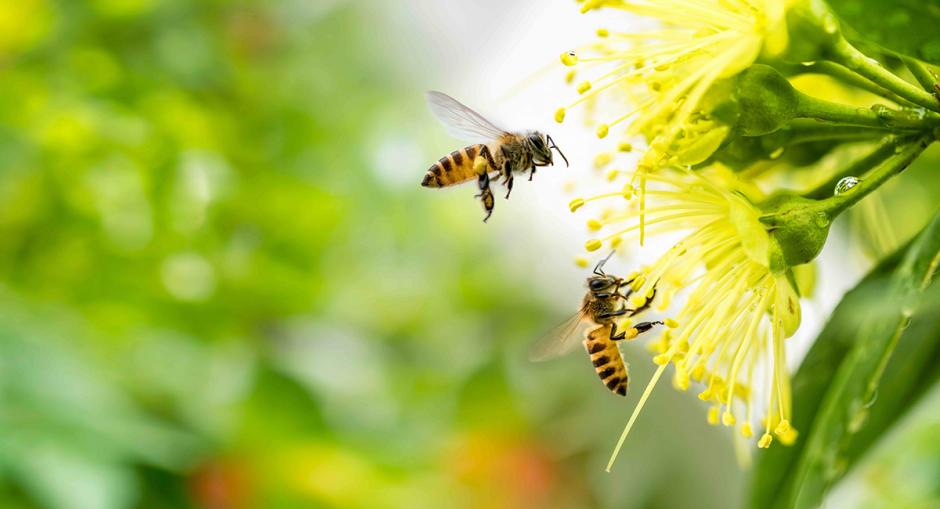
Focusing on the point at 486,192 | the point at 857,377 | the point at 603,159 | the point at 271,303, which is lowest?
the point at 857,377

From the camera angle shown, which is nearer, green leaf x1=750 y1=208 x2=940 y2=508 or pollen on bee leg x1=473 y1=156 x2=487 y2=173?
green leaf x1=750 y1=208 x2=940 y2=508

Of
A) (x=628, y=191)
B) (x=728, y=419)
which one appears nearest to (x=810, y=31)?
(x=628, y=191)

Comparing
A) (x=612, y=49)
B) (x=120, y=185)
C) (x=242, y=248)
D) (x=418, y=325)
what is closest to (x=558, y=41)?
(x=418, y=325)

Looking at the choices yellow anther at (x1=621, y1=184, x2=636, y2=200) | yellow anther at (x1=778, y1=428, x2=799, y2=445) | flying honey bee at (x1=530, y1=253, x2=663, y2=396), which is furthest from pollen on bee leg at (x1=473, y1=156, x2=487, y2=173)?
yellow anther at (x1=778, y1=428, x2=799, y2=445)

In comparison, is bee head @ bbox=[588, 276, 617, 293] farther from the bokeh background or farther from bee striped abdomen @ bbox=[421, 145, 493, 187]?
the bokeh background

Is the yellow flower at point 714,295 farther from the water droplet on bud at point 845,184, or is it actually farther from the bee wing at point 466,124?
the bee wing at point 466,124

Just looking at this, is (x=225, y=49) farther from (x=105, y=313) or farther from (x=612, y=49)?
(x=612, y=49)

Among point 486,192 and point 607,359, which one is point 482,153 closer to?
point 486,192
